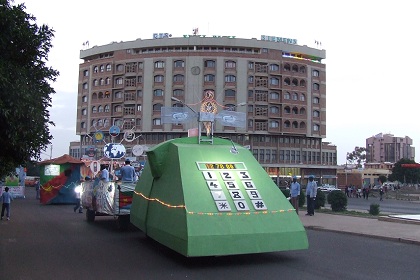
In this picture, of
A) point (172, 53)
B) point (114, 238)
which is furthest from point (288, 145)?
point (114, 238)

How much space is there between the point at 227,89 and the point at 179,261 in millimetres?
70648

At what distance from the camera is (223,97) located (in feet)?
255

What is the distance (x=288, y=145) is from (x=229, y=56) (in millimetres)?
20200

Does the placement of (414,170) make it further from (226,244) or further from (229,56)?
(226,244)

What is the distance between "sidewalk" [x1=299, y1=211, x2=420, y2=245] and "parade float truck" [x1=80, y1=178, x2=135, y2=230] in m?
6.26

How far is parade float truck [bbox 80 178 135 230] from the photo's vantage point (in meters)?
12.7

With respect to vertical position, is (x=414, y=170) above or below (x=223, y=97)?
below

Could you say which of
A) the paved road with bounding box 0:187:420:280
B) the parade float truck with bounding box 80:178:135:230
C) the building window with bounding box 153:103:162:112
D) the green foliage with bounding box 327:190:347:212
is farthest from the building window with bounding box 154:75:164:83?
the paved road with bounding box 0:187:420:280

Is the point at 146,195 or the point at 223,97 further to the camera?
the point at 223,97

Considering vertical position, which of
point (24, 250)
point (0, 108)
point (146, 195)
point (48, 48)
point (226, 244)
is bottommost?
point (24, 250)

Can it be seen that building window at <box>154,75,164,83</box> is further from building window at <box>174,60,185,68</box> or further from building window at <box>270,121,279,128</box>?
building window at <box>270,121,279,128</box>

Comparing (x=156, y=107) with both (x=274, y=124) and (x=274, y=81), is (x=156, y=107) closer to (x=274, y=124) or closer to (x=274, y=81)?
(x=274, y=124)

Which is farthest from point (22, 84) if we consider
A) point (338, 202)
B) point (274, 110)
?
point (274, 110)

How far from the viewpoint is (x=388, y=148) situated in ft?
553
